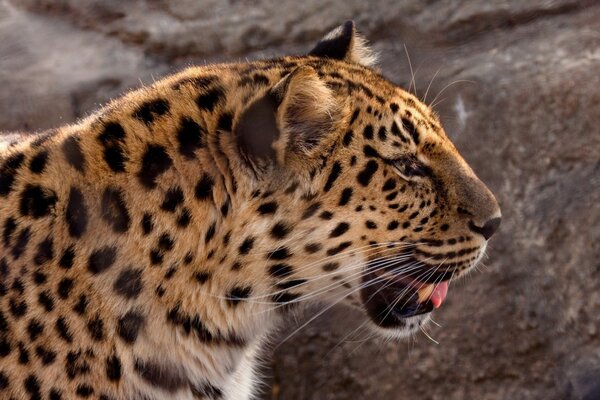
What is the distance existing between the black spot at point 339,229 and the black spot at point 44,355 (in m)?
1.14

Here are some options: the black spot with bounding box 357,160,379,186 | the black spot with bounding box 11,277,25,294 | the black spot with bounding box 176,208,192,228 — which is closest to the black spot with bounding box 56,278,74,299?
the black spot with bounding box 11,277,25,294

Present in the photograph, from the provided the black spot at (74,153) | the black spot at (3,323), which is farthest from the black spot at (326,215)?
the black spot at (3,323)

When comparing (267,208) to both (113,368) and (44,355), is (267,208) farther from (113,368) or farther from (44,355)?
(44,355)

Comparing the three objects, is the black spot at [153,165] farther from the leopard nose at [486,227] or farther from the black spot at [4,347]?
the leopard nose at [486,227]

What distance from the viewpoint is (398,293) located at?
3959 mm

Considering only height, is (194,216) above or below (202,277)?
above

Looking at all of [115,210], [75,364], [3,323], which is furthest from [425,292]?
[3,323]

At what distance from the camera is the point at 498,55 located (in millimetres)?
5918

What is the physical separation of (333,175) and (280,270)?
429 millimetres

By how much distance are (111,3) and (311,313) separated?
274 centimetres

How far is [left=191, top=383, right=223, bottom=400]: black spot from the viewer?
377 cm

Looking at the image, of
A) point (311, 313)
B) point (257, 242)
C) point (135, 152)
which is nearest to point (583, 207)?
point (311, 313)

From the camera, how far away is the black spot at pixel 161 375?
11.7 ft

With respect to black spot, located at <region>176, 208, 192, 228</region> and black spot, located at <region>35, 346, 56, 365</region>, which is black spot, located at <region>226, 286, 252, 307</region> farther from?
black spot, located at <region>35, 346, 56, 365</region>
